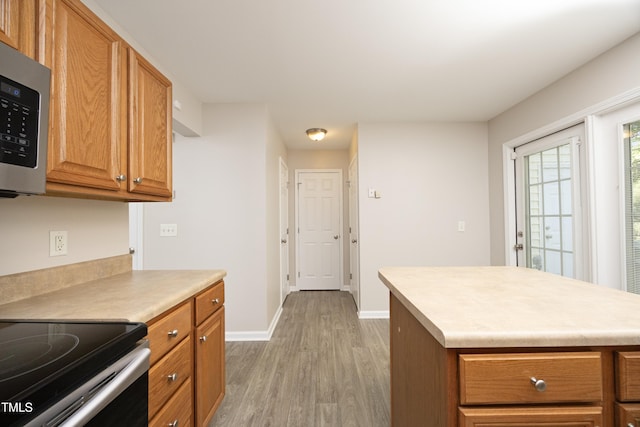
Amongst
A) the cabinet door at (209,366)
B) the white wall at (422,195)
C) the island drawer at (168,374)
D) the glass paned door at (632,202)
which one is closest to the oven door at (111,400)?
the island drawer at (168,374)

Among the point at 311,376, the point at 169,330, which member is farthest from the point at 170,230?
the point at 169,330

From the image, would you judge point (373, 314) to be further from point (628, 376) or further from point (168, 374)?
point (628, 376)

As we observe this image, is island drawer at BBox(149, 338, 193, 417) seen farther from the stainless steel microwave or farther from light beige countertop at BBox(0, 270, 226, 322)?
the stainless steel microwave

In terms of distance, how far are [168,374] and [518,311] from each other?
1.30m

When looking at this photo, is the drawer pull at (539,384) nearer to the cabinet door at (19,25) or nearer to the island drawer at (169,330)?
the island drawer at (169,330)

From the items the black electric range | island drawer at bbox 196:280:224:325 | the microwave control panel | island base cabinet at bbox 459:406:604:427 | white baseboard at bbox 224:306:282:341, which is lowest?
white baseboard at bbox 224:306:282:341

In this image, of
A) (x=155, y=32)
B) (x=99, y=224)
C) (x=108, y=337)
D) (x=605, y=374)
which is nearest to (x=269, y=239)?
(x=99, y=224)

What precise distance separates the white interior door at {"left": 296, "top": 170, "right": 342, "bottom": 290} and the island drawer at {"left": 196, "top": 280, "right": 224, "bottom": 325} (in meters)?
3.25

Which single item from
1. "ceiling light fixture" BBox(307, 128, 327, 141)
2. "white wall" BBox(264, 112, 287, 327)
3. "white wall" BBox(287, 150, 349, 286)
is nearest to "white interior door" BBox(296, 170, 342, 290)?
"white wall" BBox(287, 150, 349, 286)

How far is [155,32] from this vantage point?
1.96 m

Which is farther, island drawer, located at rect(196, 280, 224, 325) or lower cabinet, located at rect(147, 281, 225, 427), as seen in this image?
island drawer, located at rect(196, 280, 224, 325)

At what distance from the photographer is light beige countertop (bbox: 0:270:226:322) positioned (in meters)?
1.00

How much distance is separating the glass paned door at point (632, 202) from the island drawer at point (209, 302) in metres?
2.90

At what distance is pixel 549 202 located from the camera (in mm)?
2914
